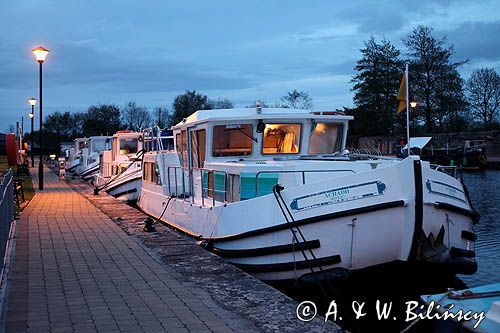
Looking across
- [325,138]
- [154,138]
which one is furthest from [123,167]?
[325,138]

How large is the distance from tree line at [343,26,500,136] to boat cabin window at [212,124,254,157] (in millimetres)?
51258

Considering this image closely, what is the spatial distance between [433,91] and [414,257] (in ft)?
190

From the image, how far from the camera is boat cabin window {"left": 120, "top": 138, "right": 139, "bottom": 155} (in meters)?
29.8

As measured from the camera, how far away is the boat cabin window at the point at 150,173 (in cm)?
1849

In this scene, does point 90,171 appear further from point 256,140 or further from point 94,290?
point 94,290

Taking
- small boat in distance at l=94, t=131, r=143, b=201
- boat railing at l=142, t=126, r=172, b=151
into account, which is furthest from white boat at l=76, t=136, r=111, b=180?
boat railing at l=142, t=126, r=172, b=151

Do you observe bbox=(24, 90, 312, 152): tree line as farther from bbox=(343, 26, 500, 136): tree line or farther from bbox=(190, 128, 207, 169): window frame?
bbox=(190, 128, 207, 169): window frame

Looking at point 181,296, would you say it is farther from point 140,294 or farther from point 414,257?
point 414,257

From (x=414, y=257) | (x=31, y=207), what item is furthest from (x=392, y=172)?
(x=31, y=207)

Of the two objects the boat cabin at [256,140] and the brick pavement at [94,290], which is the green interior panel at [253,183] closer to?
the boat cabin at [256,140]

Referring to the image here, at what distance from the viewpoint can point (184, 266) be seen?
9562 mm

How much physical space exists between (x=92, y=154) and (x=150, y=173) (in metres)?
22.8

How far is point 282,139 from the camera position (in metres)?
13.1

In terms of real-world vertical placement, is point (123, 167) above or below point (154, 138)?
below
